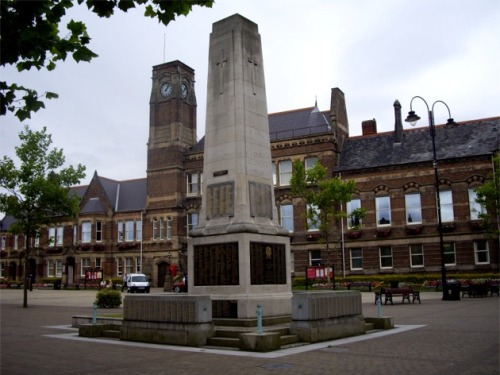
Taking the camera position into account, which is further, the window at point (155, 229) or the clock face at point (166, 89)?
the clock face at point (166, 89)

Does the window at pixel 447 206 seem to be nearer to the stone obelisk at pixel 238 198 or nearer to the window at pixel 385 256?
the window at pixel 385 256

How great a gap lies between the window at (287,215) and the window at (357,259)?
624 cm

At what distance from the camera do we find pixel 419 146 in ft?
145

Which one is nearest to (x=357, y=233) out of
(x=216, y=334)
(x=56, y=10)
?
(x=216, y=334)

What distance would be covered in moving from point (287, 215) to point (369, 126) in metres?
11.6

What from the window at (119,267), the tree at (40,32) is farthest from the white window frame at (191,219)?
the tree at (40,32)

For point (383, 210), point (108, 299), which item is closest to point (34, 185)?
point (108, 299)

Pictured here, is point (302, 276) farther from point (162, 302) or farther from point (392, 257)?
point (162, 302)

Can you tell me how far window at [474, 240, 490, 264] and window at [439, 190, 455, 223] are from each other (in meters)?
2.72

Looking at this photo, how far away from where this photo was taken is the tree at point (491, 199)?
115 feet

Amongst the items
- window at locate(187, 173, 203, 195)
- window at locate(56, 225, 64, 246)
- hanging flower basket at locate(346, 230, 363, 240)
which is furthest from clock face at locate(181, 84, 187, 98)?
hanging flower basket at locate(346, 230, 363, 240)

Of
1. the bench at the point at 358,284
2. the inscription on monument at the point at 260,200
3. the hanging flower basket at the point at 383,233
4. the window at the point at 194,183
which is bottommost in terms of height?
the bench at the point at 358,284

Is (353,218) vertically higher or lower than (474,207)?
lower

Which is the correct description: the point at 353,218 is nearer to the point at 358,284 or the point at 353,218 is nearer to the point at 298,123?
the point at 358,284
